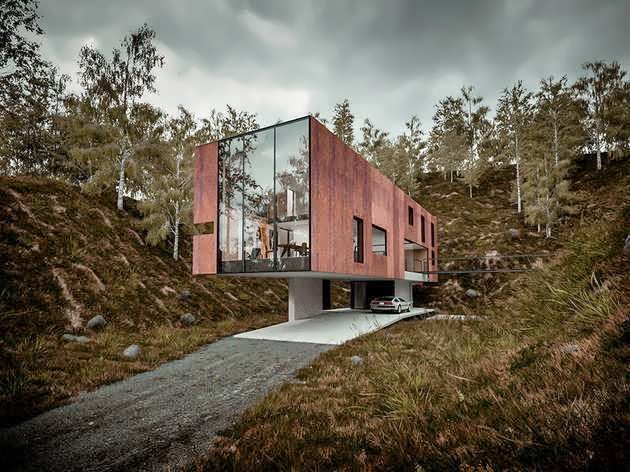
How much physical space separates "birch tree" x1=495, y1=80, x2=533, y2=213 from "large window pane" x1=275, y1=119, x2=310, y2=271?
33.2 m

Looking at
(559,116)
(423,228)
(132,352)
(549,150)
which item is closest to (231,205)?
(132,352)

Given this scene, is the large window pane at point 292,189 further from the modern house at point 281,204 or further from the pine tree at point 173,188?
the pine tree at point 173,188

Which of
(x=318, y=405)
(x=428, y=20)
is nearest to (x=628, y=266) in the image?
(x=318, y=405)

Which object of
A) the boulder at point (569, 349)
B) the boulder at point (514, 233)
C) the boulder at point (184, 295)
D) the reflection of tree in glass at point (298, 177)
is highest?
the reflection of tree in glass at point (298, 177)

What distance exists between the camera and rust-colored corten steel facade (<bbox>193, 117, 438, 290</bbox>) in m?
13.2

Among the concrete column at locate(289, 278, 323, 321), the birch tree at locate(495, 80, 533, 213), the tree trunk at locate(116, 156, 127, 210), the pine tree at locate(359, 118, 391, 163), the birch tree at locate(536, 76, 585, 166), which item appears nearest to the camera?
the concrete column at locate(289, 278, 323, 321)

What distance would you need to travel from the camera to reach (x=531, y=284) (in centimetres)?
606

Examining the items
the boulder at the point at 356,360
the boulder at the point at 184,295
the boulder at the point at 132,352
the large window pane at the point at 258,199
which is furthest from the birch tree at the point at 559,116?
the boulder at the point at 132,352

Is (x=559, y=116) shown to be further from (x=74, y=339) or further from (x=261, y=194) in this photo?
(x=74, y=339)

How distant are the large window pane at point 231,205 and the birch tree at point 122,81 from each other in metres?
8.42

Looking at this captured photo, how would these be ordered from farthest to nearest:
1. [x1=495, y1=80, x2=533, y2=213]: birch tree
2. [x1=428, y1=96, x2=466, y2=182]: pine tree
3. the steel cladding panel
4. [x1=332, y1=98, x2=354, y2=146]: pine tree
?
1. [x1=428, y1=96, x2=466, y2=182]: pine tree
2. [x1=332, y1=98, x2=354, y2=146]: pine tree
3. [x1=495, y1=80, x2=533, y2=213]: birch tree
4. the steel cladding panel

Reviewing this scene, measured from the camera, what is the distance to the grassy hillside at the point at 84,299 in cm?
725

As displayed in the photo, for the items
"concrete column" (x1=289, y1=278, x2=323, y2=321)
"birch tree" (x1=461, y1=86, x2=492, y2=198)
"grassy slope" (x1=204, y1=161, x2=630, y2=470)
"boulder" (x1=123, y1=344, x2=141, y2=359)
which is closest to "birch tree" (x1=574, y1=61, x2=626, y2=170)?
"birch tree" (x1=461, y1=86, x2=492, y2=198)

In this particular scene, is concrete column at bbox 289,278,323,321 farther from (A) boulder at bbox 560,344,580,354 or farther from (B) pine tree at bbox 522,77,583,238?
(B) pine tree at bbox 522,77,583,238
